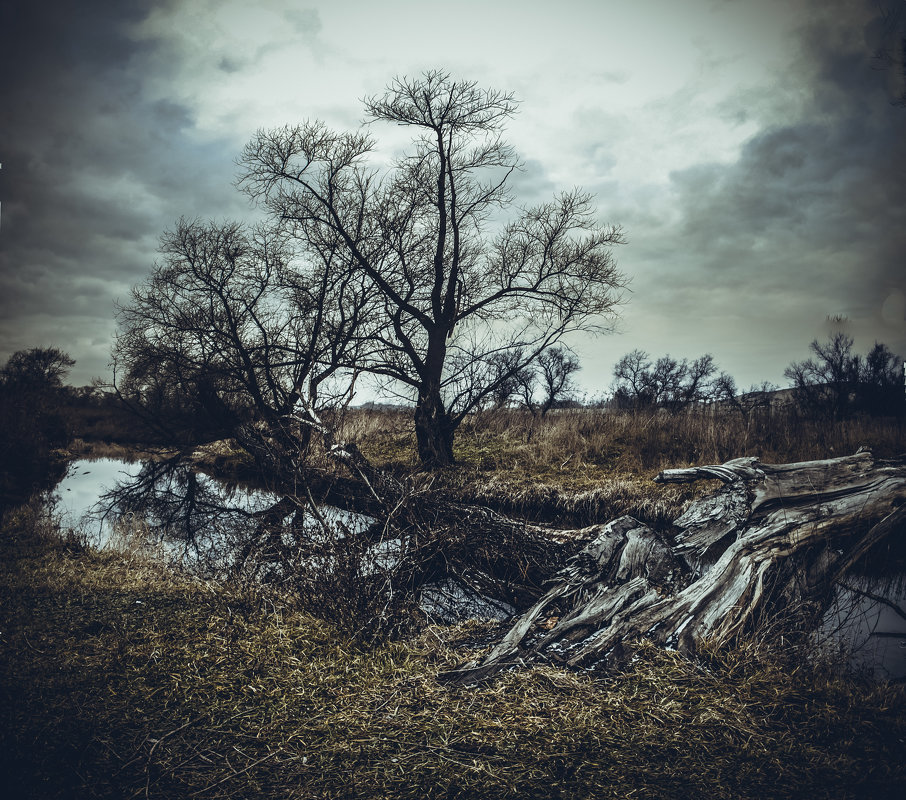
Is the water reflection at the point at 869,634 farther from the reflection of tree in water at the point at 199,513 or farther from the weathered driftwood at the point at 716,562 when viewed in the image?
the reflection of tree in water at the point at 199,513

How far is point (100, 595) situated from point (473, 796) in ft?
14.2

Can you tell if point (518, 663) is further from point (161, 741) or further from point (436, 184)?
point (436, 184)

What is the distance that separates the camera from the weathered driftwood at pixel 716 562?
3.99 m

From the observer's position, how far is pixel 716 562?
5059 mm

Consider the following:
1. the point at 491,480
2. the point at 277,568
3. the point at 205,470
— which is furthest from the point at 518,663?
the point at 205,470

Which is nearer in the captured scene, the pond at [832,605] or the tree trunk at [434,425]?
the pond at [832,605]

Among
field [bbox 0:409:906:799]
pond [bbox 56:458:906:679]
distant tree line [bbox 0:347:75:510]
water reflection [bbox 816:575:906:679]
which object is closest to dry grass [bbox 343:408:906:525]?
pond [bbox 56:458:906:679]

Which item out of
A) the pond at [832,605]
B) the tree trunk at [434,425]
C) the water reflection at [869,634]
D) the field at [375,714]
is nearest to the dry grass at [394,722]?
the field at [375,714]

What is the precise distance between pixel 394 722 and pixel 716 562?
3.57 metres

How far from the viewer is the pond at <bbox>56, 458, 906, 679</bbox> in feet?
14.7

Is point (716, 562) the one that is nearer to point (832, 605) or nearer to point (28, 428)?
point (832, 605)

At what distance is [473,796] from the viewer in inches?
97.7

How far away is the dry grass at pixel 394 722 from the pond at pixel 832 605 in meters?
0.75

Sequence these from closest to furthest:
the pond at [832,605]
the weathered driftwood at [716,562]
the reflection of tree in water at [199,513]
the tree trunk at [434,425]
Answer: the weathered driftwood at [716,562]
the pond at [832,605]
the reflection of tree in water at [199,513]
the tree trunk at [434,425]
